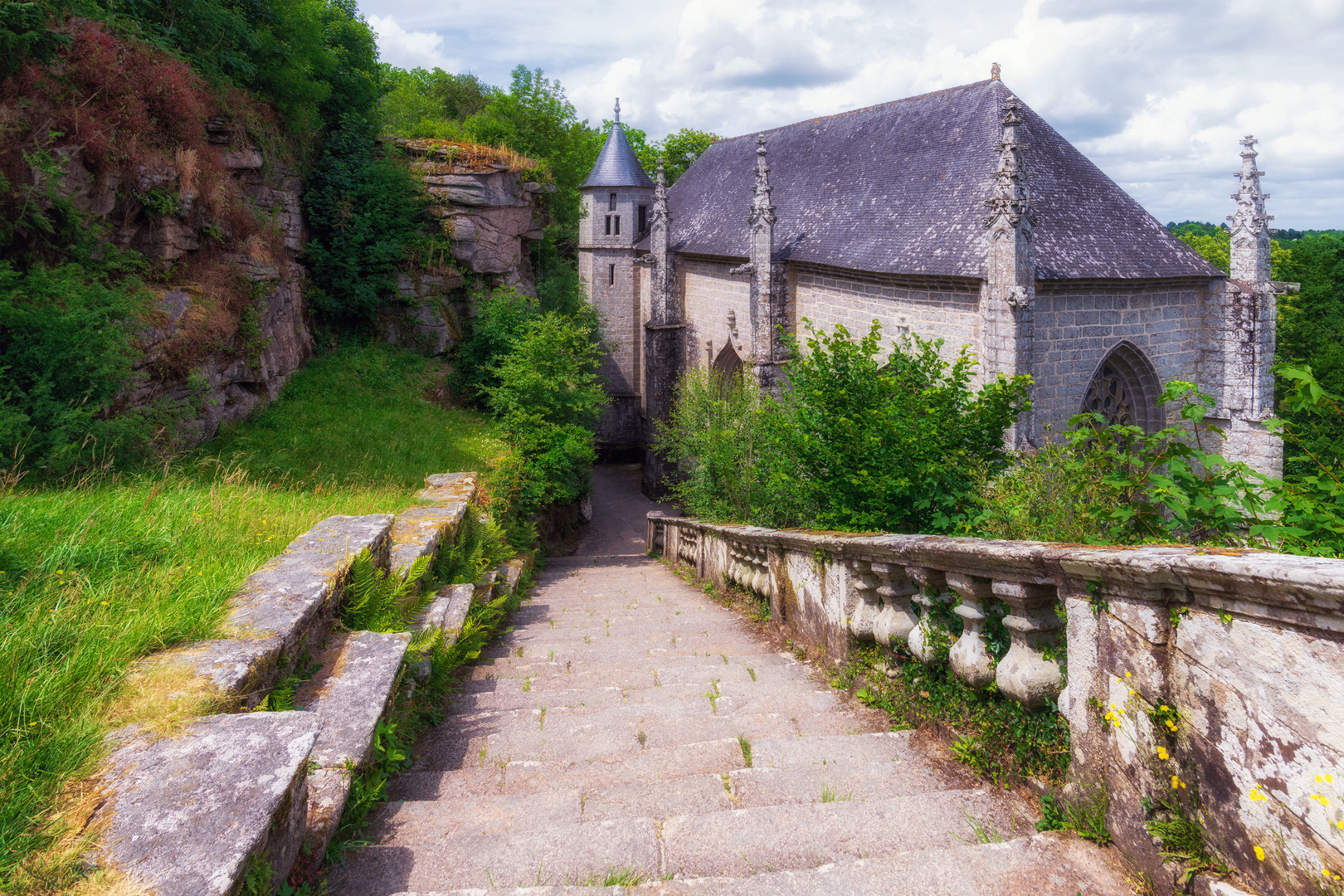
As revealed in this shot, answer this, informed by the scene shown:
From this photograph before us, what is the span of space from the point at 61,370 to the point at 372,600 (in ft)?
22.9

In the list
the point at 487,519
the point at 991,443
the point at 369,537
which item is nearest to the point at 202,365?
the point at 487,519

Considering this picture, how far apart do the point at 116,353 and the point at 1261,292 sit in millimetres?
18240

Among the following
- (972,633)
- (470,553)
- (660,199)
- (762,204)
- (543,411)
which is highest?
(660,199)

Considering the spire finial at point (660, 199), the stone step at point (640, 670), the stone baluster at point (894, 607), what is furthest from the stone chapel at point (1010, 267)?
the stone baluster at point (894, 607)

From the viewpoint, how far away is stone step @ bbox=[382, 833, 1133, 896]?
7.75 ft

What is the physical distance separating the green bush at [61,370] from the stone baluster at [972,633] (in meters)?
8.24

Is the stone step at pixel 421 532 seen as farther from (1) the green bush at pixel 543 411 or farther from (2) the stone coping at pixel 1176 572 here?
(1) the green bush at pixel 543 411

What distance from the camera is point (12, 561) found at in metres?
3.74

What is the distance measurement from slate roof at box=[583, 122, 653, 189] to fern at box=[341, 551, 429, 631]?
91.7 feet

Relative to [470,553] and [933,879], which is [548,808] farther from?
[470,553]

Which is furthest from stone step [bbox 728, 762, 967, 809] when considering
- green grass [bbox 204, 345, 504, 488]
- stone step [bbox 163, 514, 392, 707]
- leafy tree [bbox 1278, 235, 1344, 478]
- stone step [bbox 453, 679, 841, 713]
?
leafy tree [bbox 1278, 235, 1344, 478]

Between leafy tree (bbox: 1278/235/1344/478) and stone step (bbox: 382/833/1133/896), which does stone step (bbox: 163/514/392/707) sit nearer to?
stone step (bbox: 382/833/1133/896)

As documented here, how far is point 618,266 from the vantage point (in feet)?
103

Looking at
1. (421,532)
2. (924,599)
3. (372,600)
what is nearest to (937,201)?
(421,532)
